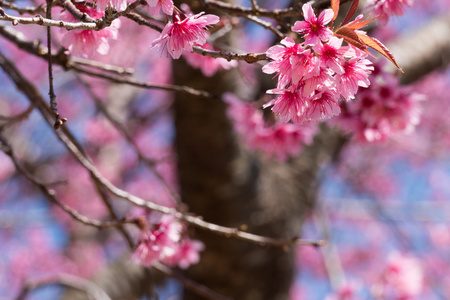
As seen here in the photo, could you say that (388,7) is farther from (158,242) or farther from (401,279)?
(401,279)

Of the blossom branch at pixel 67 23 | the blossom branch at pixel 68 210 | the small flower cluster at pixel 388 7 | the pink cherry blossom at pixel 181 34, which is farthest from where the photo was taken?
the blossom branch at pixel 68 210

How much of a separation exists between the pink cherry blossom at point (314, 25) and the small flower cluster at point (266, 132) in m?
0.89

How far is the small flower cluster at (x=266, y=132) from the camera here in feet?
5.16

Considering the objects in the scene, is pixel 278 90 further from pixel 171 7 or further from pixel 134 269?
pixel 134 269

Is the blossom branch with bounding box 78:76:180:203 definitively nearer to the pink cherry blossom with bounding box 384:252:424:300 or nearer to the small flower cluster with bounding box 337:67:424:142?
the small flower cluster with bounding box 337:67:424:142

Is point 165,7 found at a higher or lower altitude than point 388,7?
lower

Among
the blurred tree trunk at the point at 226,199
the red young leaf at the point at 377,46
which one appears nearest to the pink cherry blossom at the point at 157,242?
the red young leaf at the point at 377,46

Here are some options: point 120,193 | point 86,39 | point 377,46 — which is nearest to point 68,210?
point 120,193

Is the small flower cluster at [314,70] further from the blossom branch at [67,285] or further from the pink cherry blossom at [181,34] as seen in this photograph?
the blossom branch at [67,285]

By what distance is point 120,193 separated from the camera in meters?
0.99

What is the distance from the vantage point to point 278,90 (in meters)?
0.69

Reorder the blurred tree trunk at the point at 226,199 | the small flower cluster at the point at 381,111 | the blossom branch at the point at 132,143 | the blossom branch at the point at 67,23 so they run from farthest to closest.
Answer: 1. the blurred tree trunk at the point at 226,199
2. the blossom branch at the point at 132,143
3. the small flower cluster at the point at 381,111
4. the blossom branch at the point at 67,23

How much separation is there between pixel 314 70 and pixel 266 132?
944 mm

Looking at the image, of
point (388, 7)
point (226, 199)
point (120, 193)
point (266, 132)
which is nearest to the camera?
point (388, 7)
